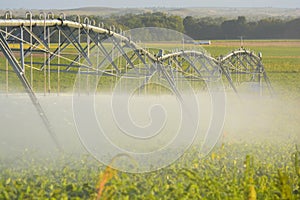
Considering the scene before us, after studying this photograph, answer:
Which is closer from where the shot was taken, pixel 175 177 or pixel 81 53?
pixel 175 177

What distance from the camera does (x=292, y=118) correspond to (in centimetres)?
2038

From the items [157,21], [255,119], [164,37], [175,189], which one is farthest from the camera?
[157,21]

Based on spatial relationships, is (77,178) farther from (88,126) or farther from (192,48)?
(192,48)

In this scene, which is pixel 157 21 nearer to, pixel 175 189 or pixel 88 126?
pixel 88 126

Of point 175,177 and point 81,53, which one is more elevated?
point 81,53

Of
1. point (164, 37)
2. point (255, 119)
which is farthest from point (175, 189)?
point (255, 119)

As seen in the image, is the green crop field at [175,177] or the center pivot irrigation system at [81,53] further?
the center pivot irrigation system at [81,53]

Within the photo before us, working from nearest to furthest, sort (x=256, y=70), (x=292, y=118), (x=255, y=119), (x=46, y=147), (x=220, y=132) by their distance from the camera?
(x=46, y=147), (x=220, y=132), (x=255, y=119), (x=292, y=118), (x=256, y=70)

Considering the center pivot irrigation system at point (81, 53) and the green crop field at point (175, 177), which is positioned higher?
the center pivot irrigation system at point (81, 53)

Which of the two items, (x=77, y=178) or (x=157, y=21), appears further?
(x=157, y=21)

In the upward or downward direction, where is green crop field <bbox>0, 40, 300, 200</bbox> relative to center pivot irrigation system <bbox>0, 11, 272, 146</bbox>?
downward

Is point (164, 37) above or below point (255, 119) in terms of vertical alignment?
above

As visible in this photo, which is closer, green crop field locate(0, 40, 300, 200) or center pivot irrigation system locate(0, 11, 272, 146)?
green crop field locate(0, 40, 300, 200)

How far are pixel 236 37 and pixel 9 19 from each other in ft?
181
